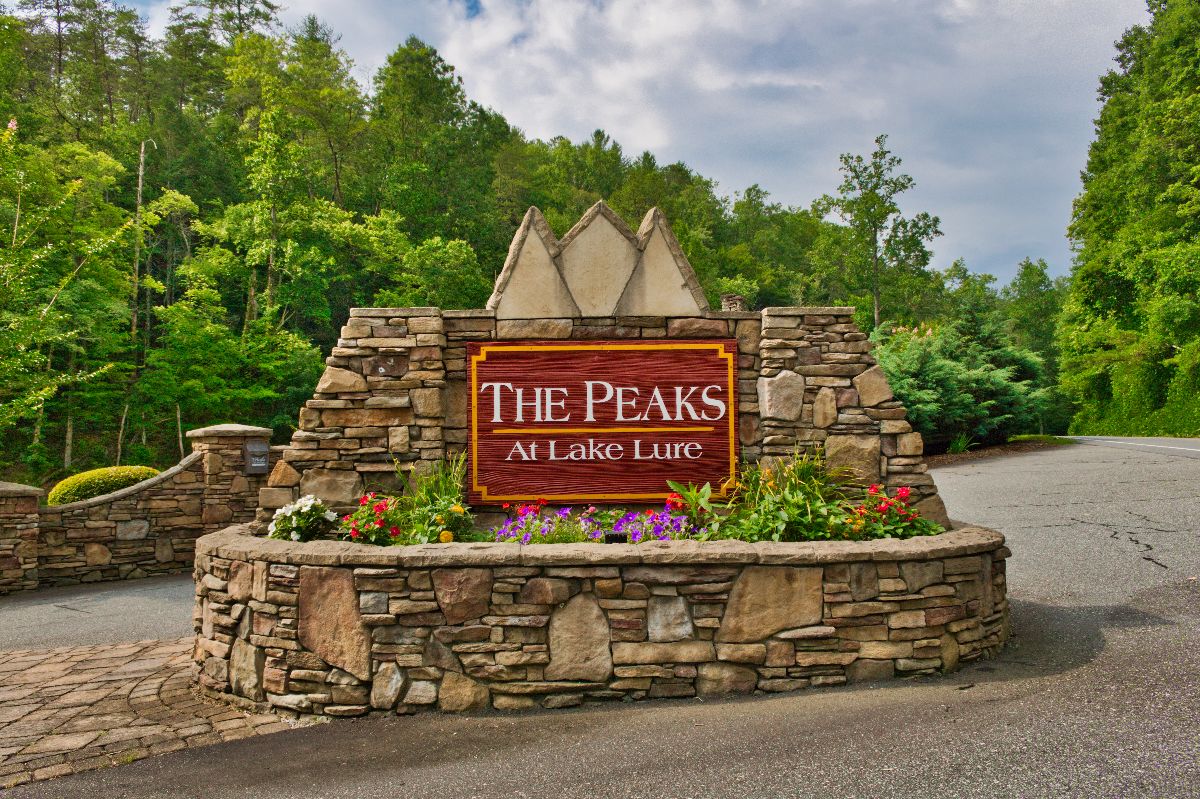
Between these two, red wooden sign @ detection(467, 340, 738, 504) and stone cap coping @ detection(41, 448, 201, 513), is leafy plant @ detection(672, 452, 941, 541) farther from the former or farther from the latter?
stone cap coping @ detection(41, 448, 201, 513)

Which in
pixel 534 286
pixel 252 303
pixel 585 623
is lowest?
pixel 585 623

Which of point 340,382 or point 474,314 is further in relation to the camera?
point 474,314

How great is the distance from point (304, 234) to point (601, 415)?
1776 cm

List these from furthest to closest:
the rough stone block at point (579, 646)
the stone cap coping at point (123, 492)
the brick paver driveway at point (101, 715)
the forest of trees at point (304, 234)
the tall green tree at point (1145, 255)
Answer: the tall green tree at point (1145, 255)
the forest of trees at point (304, 234)
the stone cap coping at point (123, 492)
the rough stone block at point (579, 646)
the brick paver driveway at point (101, 715)

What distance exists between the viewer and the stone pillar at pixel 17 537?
828cm

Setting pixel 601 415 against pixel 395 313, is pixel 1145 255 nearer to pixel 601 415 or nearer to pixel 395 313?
pixel 601 415

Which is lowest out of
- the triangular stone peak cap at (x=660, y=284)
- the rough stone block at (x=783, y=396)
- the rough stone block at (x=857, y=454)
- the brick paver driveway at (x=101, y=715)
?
the brick paver driveway at (x=101, y=715)

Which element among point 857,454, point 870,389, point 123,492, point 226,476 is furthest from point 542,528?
point 123,492

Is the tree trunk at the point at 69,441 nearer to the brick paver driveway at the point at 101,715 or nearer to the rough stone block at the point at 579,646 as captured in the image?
the brick paver driveway at the point at 101,715

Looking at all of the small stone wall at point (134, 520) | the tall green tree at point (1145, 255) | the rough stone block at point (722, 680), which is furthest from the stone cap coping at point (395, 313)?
the tall green tree at point (1145, 255)

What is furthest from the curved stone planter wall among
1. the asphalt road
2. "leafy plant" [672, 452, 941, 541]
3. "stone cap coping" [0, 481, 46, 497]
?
"stone cap coping" [0, 481, 46, 497]

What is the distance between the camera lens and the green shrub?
9.45m

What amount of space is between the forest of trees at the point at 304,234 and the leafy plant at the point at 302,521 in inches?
307

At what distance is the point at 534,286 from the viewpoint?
490 centimetres
